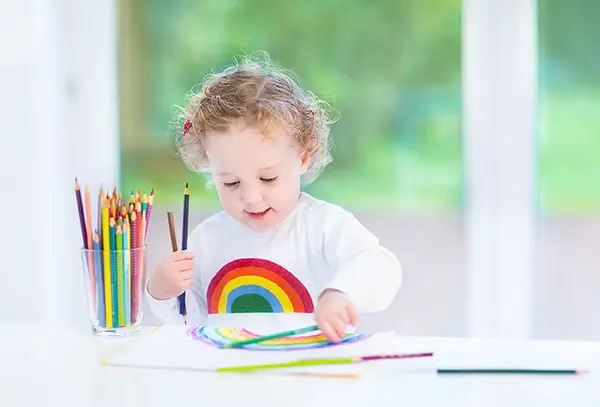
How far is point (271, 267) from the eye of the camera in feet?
4.39

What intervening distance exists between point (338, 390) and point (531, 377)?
0.22 m

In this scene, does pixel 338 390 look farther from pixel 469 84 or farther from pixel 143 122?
pixel 143 122

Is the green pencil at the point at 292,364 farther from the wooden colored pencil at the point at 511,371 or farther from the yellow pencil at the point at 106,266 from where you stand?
the yellow pencil at the point at 106,266

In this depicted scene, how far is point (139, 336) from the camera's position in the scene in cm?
123

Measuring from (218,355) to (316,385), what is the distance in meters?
0.18

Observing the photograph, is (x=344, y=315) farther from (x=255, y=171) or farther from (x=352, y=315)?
(x=255, y=171)

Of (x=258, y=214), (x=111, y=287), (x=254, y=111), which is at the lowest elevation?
(x=111, y=287)

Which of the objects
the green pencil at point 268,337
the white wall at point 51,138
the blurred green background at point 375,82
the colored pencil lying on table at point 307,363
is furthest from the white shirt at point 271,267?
the white wall at point 51,138

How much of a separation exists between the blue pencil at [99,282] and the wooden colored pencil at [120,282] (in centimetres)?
2

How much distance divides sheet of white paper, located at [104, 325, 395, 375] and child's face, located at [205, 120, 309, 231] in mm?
237

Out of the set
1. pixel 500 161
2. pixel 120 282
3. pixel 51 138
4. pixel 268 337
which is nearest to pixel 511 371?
pixel 268 337

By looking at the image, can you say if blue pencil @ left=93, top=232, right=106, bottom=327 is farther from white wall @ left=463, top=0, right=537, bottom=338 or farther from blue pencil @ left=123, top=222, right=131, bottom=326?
white wall @ left=463, top=0, right=537, bottom=338

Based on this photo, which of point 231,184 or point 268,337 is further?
point 231,184

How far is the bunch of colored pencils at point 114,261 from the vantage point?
4.03 feet
